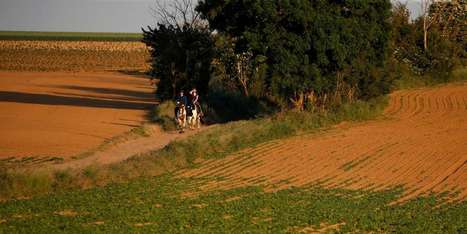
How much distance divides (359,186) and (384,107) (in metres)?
19.1

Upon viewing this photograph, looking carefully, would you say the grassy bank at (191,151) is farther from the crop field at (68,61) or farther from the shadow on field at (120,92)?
the crop field at (68,61)

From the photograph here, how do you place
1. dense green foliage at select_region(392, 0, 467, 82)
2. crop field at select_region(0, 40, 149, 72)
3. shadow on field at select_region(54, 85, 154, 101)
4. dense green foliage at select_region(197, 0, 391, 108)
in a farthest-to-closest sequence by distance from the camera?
crop field at select_region(0, 40, 149, 72)
dense green foliage at select_region(392, 0, 467, 82)
shadow on field at select_region(54, 85, 154, 101)
dense green foliage at select_region(197, 0, 391, 108)

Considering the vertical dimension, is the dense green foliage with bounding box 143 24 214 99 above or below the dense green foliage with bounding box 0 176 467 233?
above

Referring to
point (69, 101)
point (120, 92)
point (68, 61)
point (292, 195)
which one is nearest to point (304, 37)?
point (292, 195)

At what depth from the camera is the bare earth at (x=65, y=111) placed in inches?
1138

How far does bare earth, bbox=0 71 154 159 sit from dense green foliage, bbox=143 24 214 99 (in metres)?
2.28

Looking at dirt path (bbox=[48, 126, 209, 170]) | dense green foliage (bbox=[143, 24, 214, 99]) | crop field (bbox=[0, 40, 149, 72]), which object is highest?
dense green foliage (bbox=[143, 24, 214, 99])

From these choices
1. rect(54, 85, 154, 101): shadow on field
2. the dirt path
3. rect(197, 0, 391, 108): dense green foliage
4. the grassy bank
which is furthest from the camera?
rect(54, 85, 154, 101): shadow on field

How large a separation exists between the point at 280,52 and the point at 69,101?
57.8ft

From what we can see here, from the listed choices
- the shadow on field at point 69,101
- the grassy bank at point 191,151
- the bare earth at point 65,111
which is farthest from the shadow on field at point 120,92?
the grassy bank at point 191,151

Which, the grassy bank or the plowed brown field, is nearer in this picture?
the grassy bank

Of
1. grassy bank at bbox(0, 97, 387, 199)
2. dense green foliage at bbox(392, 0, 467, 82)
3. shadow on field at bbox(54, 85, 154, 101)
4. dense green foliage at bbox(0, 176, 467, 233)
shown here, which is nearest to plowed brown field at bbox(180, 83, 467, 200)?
grassy bank at bbox(0, 97, 387, 199)

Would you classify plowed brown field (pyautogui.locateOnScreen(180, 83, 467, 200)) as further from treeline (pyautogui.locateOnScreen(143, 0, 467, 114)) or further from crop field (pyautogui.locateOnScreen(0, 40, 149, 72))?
crop field (pyautogui.locateOnScreen(0, 40, 149, 72))

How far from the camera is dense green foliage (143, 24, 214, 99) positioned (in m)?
38.8
